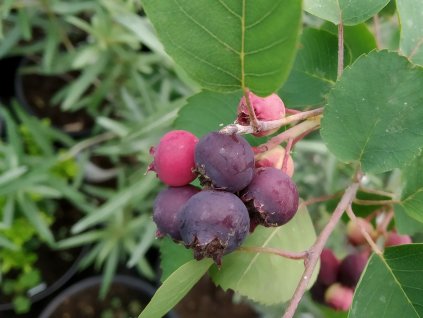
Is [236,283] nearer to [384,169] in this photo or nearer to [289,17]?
[384,169]

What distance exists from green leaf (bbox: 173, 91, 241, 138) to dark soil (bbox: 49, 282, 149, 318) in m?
1.02

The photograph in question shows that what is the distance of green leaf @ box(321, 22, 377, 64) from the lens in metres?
0.61

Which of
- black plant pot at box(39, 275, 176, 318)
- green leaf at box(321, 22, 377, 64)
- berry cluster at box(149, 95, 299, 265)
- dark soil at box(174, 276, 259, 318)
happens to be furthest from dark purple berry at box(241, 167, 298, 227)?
dark soil at box(174, 276, 259, 318)

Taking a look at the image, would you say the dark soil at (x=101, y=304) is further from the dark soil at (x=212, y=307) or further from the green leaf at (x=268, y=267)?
the green leaf at (x=268, y=267)

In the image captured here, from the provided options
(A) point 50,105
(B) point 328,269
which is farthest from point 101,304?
(B) point 328,269

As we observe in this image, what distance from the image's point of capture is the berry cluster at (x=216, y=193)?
→ 0.40 metres

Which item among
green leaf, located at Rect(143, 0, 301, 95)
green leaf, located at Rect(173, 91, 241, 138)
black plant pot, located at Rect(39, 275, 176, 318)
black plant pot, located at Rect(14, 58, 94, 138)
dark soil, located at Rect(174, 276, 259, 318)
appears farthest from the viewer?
black plant pot, located at Rect(14, 58, 94, 138)

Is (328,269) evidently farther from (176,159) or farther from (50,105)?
(50,105)

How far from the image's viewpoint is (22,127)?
4.97ft

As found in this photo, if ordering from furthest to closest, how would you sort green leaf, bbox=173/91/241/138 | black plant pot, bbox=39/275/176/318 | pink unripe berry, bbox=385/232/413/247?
black plant pot, bbox=39/275/176/318 → pink unripe berry, bbox=385/232/413/247 → green leaf, bbox=173/91/241/138

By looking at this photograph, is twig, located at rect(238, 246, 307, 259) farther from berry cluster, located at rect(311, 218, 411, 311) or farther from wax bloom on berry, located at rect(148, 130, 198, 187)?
berry cluster, located at rect(311, 218, 411, 311)

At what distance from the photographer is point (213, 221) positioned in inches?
15.6

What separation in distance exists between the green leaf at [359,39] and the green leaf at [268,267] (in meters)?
0.18

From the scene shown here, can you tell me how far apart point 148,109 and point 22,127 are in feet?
1.28
